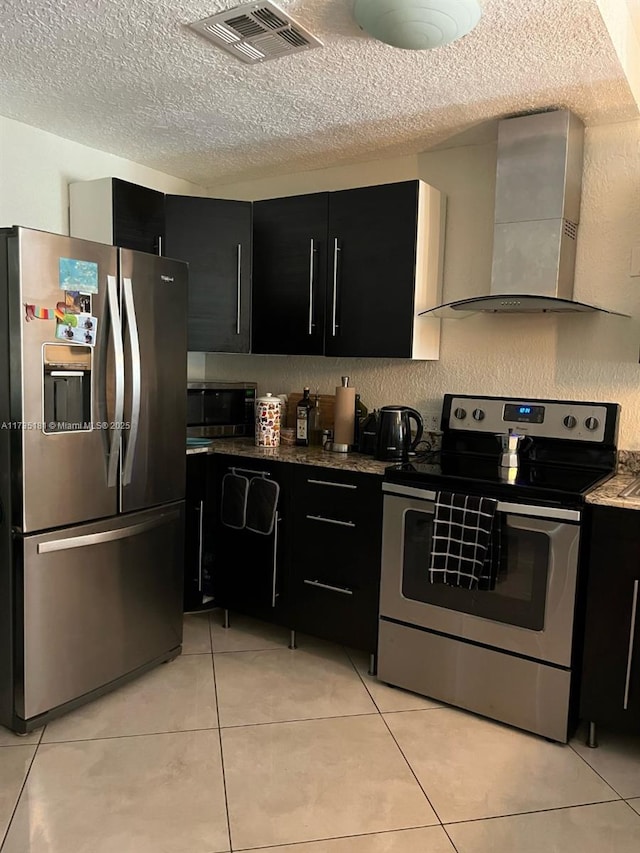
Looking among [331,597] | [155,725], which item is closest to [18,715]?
[155,725]

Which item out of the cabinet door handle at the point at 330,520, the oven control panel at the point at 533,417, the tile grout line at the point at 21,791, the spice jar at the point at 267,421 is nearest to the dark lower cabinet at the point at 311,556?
the cabinet door handle at the point at 330,520

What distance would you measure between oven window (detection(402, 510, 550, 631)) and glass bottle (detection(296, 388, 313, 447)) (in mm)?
899

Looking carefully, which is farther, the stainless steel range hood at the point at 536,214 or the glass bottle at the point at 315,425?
the glass bottle at the point at 315,425

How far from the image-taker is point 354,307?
2980 millimetres

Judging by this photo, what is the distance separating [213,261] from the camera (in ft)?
10.6

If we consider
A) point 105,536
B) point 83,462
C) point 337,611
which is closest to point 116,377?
point 83,462

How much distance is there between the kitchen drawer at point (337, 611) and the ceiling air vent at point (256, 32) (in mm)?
1940

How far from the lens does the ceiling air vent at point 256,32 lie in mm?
1822

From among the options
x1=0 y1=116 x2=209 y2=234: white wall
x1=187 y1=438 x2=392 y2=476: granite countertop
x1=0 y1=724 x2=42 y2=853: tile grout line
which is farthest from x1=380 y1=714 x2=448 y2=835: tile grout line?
x1=0 y1=116 x2=209 y2=234: white wall

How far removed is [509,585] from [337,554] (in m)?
0.74

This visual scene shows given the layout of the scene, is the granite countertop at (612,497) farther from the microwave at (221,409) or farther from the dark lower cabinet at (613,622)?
the microwave at (221,409)

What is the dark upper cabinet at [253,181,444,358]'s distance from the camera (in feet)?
9.34

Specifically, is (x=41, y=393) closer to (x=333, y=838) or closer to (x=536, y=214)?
(x=333, y=838)

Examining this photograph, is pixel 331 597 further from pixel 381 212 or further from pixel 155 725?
pixel 381 212
